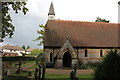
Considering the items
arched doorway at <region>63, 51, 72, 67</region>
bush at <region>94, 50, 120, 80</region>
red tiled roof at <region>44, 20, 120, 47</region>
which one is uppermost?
red tiled roof at <region>44, 20, 120, 47</region>

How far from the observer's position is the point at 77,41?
94.0 feet

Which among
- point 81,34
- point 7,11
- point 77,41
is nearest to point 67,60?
point 77,41

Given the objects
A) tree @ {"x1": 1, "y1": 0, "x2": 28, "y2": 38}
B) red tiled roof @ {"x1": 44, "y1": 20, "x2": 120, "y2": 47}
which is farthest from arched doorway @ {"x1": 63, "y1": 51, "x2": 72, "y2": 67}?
tree @ {"x1": 1, "y1": 0, "x2": 28, "y2": 38}

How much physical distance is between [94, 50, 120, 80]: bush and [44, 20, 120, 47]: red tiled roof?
61.1 feet

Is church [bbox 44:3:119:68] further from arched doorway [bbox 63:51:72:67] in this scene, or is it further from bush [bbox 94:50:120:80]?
bush [bbox 94:50:120:80]

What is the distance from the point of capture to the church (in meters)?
26.7

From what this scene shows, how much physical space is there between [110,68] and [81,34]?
21946 mm

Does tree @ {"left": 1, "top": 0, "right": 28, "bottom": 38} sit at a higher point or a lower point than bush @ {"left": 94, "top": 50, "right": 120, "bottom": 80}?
higher

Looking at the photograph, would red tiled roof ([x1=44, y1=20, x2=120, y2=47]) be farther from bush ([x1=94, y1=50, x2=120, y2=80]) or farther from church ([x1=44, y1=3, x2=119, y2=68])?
bush ([x1=94, y1=50, x2=120, y2=80])

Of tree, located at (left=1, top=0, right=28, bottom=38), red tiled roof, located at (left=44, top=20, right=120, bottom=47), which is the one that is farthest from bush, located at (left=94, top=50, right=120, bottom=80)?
red tiled roof, located at (left=44, top=20, right=120, bottom=47)

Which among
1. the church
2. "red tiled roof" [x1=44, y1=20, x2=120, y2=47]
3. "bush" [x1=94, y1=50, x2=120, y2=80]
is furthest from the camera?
"red tiled roof" [x1=44, y1=20, x2=120, y2=47]

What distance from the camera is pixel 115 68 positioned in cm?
824

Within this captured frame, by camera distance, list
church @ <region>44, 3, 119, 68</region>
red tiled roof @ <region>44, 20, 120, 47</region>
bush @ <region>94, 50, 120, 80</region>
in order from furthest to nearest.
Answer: red tiled roof @ <region>44, 20, 120, 47</region> < church @ <region>44, 3, 119, 68</region> < bush @ <region>94, 50, 120, 80</region>

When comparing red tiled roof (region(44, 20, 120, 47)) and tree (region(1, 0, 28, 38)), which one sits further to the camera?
red tiled roof (region(44, 20, 120, 47))
